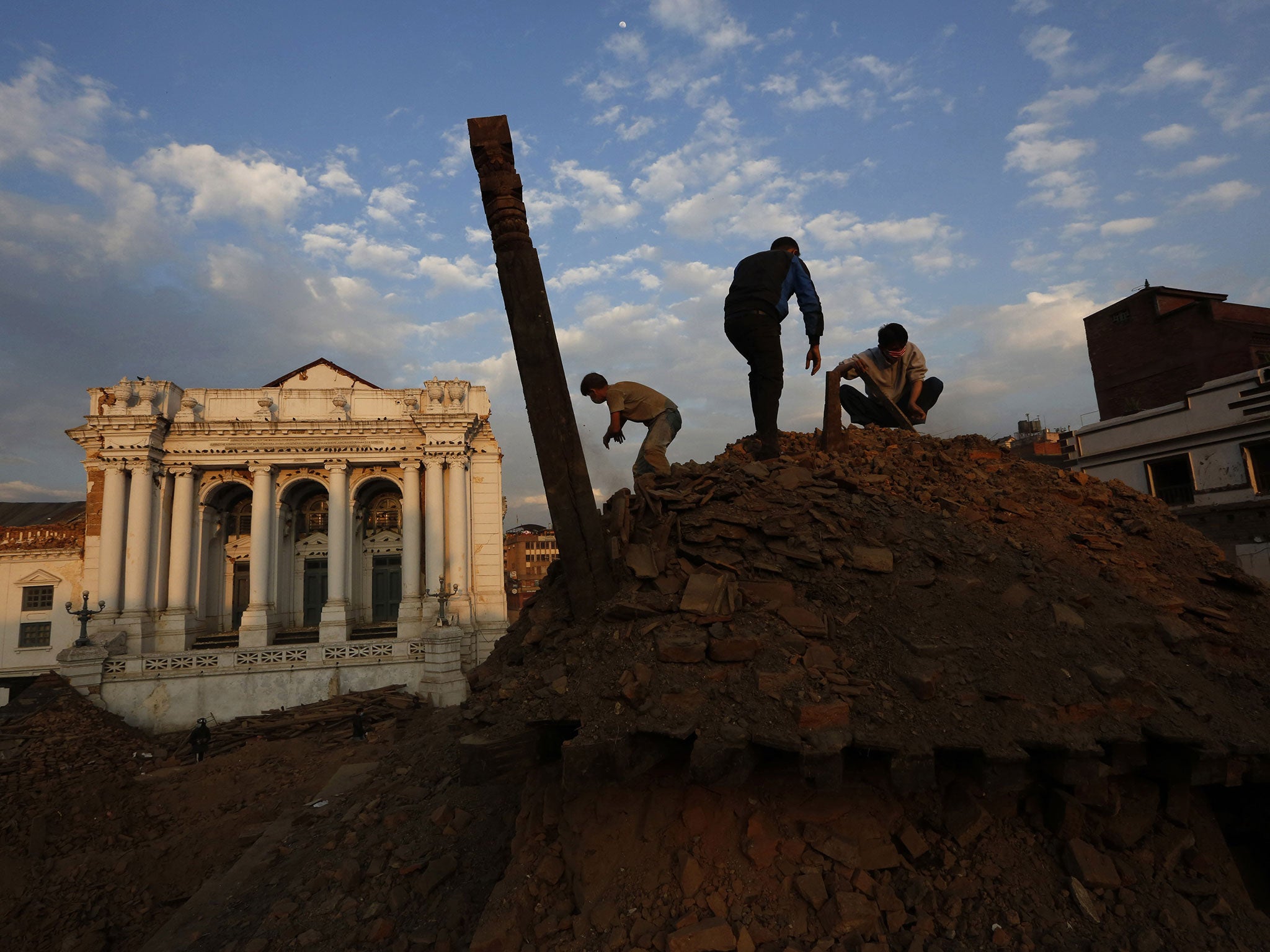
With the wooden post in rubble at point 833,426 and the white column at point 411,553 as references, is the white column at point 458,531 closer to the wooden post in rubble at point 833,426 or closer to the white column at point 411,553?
the white column at point 411,553

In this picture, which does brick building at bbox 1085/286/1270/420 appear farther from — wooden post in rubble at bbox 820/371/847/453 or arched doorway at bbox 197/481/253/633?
arched doorway at bbox 197/481/253/633

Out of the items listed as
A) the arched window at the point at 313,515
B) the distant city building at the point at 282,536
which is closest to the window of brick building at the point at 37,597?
the distant city building at the point at 282,536

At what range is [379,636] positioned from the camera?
24.0 metres

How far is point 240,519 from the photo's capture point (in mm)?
27797

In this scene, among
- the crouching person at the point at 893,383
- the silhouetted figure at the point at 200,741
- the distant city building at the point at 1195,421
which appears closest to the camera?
the crouching person at the point at 893,383

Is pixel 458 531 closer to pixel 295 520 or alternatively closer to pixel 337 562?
pixel 337 562

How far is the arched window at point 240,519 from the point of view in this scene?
2747 cm

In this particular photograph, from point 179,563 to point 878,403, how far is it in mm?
26138

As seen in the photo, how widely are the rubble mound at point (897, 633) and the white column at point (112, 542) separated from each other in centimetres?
2493

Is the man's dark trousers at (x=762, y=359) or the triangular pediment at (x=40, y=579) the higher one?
the man's dark trousers at (x=762, y=359)

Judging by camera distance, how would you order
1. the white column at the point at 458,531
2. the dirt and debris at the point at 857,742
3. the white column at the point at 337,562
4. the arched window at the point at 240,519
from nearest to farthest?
1. the dirt and debris at the point at 857,742
2. the white column at the point at 337,562
3. the white column at the point at 458,531
4. the arched window at the point at 240,519

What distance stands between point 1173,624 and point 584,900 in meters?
3.84

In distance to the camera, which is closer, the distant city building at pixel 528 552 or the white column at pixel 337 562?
the white column at pixel 337 562

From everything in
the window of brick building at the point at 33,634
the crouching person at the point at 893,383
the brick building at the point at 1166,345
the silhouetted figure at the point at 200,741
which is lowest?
the silhouetted figure at the point at 200,741
